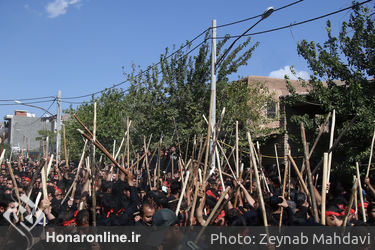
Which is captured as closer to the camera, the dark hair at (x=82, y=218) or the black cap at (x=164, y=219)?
the black cap at (x=164, y=219)

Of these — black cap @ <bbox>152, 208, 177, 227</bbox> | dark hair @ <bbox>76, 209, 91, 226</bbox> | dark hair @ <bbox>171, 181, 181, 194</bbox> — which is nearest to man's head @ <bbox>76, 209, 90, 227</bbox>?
dark hair @ <bbox>76, 209, 91, 226</bbox>

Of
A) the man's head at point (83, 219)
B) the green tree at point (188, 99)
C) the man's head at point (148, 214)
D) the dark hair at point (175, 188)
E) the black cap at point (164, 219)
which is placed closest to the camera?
the black cap at point (164, 219)

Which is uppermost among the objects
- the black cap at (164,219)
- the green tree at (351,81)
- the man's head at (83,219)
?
the green tree at (351,81)

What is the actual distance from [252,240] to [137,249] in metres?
1.19

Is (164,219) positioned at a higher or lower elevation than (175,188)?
lower

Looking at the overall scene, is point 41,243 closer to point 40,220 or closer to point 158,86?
point 40,220

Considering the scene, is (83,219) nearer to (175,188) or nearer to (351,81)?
(175,188)

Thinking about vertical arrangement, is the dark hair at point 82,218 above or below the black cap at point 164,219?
below

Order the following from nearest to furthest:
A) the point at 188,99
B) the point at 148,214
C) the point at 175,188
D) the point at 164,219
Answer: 1. the point at 164,219
2. the point at 148,214
3. the point at 175,188
4. the point at 188,99

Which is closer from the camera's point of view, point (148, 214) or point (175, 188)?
point (148, 214)

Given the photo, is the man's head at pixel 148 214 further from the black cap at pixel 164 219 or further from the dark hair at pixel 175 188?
the dark hair at pixel 175 188

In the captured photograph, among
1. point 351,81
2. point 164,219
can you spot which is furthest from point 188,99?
point 164,219

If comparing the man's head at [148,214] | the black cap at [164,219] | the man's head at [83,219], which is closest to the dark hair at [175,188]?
the man's head at [148,214]

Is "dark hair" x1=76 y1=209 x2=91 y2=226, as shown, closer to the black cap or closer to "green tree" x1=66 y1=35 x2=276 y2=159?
the black cap
